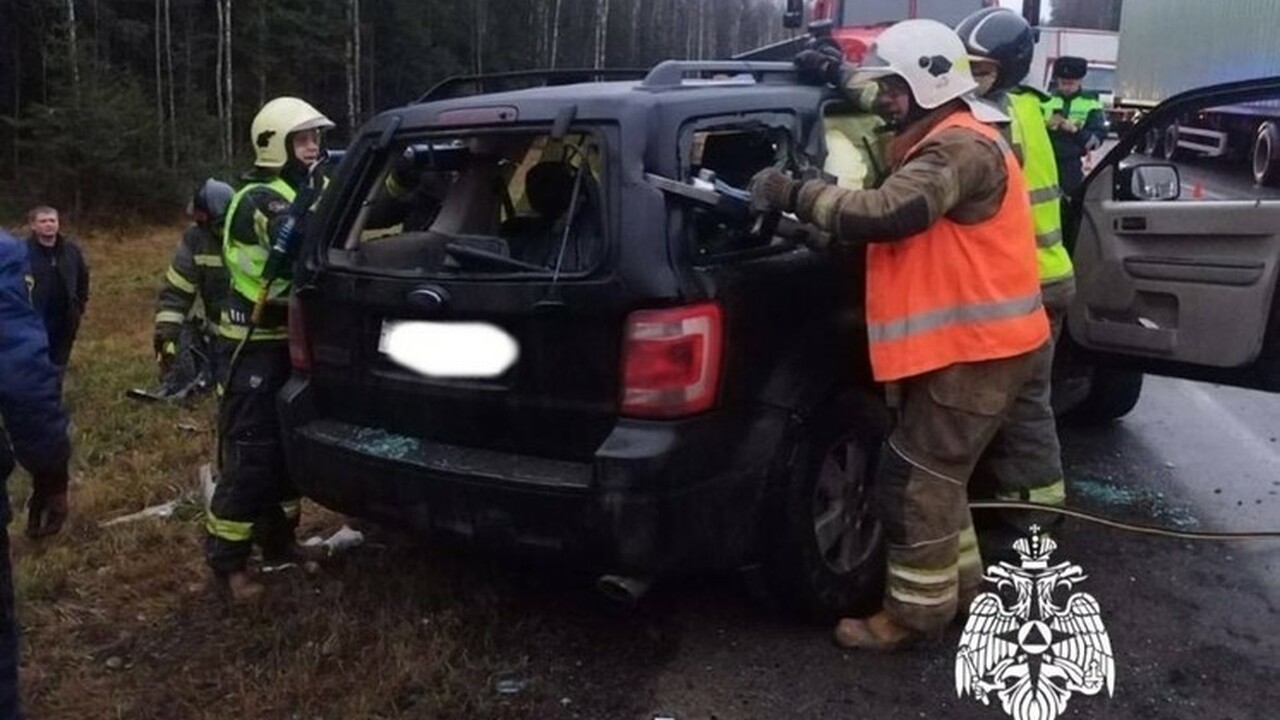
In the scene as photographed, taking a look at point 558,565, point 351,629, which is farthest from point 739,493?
point 351,629

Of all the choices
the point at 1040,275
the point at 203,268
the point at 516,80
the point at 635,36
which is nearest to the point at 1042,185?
the point at 1040,275

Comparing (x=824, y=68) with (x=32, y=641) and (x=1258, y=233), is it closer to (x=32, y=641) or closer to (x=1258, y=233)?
(x=1258, y=233)

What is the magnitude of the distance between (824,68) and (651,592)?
1.88m

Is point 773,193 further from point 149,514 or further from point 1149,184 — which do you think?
point 149,514

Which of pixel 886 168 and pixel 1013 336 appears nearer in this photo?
pixel 1013 336

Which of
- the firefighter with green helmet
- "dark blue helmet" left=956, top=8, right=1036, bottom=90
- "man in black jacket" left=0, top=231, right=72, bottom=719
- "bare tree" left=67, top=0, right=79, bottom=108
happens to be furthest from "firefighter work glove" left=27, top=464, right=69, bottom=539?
"bare tree" left=67, top=0, right=79, bottom=108

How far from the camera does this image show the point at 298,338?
12.7 ft

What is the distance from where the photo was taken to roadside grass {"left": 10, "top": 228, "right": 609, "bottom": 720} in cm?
341

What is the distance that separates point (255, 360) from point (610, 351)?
1.65 metres

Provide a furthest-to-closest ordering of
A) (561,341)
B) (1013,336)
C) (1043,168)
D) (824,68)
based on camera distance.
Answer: (1043,168) < (824,68) < (1013,336) < (561,341)

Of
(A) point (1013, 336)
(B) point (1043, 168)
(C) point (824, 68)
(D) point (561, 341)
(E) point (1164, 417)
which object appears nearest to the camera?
→ (D) point (561, 341)

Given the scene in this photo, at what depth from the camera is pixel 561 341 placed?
126 inches

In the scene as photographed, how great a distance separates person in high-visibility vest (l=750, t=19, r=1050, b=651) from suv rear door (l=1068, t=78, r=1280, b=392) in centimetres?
137

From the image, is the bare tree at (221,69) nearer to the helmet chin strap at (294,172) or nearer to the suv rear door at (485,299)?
the helmet chin strap at (294,172)
